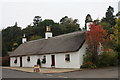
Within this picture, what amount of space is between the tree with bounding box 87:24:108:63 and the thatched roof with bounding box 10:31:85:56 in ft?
4.91

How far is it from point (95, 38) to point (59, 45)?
7164mm

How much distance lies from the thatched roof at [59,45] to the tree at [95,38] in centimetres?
150

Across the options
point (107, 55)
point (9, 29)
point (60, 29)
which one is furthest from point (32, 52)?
point (9, 29)

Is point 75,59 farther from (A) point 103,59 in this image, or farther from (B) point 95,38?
(B) point 95,38

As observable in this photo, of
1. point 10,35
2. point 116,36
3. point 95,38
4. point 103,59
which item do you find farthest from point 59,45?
point 10,35

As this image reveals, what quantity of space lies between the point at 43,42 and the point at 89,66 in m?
13.8

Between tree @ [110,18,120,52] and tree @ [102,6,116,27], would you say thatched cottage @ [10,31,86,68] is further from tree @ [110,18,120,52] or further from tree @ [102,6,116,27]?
tree @ [102,6,116,27]

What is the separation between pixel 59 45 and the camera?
32781mm

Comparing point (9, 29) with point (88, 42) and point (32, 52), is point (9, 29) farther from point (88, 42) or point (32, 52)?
point (88, 42)

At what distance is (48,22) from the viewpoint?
79188 millimetres

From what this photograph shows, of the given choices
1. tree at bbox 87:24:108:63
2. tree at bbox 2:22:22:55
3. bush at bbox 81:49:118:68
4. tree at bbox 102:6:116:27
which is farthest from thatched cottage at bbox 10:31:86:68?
tree at bbox 102:6:116:27

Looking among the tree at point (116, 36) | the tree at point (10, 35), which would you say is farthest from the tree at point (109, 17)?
the tree at point (116, 36)

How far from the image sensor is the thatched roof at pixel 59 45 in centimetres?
2958

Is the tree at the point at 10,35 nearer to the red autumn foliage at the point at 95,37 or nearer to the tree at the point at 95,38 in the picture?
the tree at the point at 95,38
